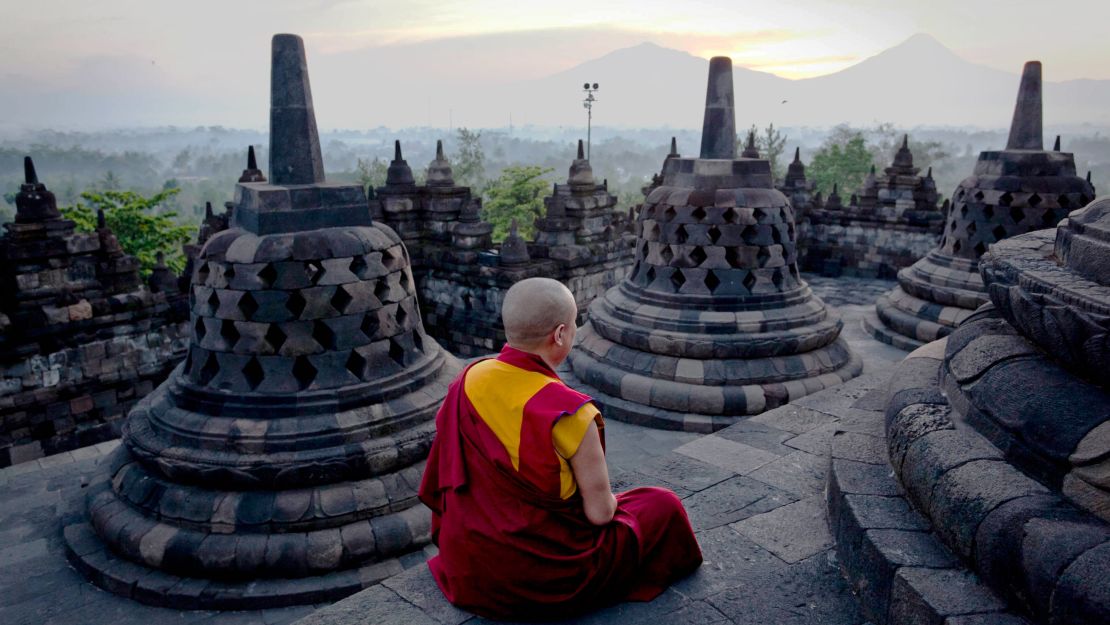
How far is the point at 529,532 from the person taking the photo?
2.67m

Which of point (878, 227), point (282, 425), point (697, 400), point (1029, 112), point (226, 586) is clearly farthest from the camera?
point (878, 227)

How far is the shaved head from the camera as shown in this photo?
2.63 m

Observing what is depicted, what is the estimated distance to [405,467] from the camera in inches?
204

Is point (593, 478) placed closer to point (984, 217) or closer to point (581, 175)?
point (984, 217)

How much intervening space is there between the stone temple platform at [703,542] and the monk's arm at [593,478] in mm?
434

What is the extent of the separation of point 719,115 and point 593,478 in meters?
6.17

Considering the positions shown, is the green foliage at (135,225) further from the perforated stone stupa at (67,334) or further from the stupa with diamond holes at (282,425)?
the stupa with diamond holes at (282,425)

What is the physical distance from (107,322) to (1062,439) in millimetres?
10799

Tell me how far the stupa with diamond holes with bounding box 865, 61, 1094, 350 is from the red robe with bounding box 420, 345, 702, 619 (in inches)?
295

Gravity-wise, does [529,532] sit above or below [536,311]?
below

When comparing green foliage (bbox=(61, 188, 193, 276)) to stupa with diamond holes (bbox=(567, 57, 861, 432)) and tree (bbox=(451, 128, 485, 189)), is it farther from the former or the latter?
tree (bbox=(451, 128, 485, 189))

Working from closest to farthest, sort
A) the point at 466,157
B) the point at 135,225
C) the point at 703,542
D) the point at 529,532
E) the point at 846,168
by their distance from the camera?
the point at 529,532 → the point at 703,542 → the point at 135,225 → the point at 846,168 → the point at 466,157

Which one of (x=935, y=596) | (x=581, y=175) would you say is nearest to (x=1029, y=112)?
(x=581, y=175)

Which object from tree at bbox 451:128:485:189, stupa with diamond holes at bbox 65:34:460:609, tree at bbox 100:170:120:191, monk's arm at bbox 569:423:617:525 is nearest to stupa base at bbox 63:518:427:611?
stupa with diamond holes at bbox 65:34:460:609
